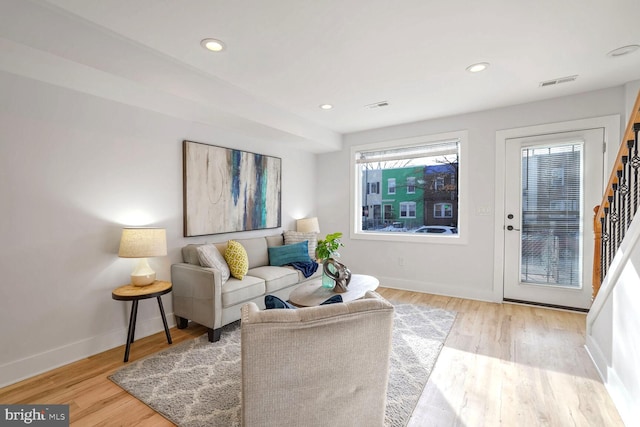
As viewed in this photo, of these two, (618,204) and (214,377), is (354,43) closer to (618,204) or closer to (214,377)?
(618,204)

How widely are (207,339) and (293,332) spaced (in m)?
2.08

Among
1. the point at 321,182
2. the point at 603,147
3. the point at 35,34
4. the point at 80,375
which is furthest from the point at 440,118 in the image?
the point at 80,375

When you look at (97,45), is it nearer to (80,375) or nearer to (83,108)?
(83,108)

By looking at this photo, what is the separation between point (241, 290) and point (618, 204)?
339 centimetres

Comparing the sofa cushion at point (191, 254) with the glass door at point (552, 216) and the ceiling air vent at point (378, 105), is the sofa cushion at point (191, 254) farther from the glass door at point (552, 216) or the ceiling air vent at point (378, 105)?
the glass door at point (552, 216)

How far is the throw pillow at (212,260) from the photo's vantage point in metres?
2.86

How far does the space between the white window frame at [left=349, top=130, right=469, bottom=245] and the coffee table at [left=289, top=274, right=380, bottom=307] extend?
164 centimetres

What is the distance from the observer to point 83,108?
243 cm

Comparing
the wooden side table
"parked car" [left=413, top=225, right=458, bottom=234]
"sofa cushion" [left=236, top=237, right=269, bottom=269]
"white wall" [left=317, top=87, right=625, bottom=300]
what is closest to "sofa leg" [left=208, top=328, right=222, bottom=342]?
the wooden side table

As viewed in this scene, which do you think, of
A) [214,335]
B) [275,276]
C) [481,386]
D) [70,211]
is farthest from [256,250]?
[481,386]

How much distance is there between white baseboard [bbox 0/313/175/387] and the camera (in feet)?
6.82

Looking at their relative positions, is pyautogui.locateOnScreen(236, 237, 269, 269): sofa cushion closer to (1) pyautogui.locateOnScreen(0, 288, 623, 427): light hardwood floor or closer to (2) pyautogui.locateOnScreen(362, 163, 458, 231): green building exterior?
(1) pyautogui.locateOnScreen(0, 288, 623, 427): light hardwood floor

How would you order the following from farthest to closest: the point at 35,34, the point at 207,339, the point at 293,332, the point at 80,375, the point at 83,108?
the point at 207,339 < the point at 83,108 < the point at 80,375 < the point at 35,34 < the point at 293,332

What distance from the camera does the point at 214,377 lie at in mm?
2119
